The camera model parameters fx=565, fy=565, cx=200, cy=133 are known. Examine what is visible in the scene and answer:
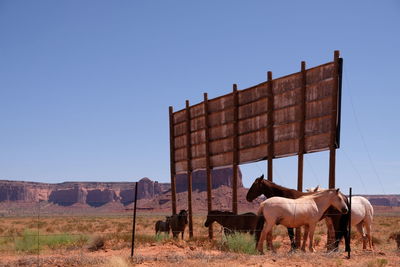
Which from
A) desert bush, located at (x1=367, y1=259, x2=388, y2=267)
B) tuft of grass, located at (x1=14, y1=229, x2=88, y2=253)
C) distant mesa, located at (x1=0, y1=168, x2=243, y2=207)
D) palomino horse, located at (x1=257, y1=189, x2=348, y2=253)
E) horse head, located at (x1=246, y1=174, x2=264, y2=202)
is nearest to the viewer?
desert bush, located at (x1=367, y1=259, x2=388, y2=267)

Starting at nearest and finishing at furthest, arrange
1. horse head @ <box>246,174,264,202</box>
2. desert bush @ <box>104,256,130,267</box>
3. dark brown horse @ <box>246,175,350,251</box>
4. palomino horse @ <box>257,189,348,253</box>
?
desert bush @ <box>104,256,130,267</box>
palomino horse @ <box>257,189,348,253</box>
dark brown horse @ <box>246,175,350,251</box>
horse head @ <box>246,174,264,202</box>

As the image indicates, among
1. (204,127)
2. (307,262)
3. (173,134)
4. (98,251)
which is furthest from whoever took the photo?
(173,134)

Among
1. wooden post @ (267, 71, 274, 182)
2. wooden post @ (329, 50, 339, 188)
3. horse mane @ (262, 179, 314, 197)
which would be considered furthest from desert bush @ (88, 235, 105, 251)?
wooden post @ (329, 50, 339, 188)

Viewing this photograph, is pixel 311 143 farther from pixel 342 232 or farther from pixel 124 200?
pixel 124 200

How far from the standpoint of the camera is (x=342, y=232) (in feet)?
47.2

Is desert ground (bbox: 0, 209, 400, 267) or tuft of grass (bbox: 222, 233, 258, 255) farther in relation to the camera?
tuft of grass (bbox: 222, 233, 258, 255)

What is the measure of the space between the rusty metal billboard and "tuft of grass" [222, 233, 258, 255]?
3.18 m

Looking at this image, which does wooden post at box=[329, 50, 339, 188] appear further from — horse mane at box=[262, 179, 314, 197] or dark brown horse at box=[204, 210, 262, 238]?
dark brown horse at box=[204, 210, 262, 238]

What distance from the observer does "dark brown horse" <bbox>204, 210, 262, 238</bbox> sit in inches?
680

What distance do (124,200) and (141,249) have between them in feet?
478

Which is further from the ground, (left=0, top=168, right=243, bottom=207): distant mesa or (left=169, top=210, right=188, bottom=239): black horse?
(left=169, top=210, right=188, bottom=239): black horse

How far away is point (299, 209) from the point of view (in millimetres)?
13461

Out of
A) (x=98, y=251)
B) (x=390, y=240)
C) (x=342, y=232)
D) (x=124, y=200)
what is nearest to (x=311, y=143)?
(x=342, y=232)

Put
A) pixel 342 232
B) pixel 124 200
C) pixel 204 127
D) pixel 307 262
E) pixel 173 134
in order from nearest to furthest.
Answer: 1. pixel 307 262
2. pixel 342 232
3. pixel 204 127
4. pixel 173 134
5. pixel 124 200
